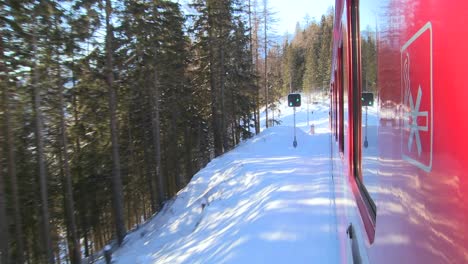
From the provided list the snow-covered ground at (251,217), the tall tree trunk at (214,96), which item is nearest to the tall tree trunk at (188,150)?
the tall tree trunk at (214,96)

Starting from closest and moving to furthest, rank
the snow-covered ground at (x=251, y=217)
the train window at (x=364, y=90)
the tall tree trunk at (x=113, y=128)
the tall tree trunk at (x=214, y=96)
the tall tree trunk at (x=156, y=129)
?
the train window at (x=364, y=90) < the snow-covered ground at (x=251, y=217) < the tall tree trunk at (x=113, y=128) < the tall tree trunk at (x=156, y=129) < the tall tree trunk at (x=214, y=96)

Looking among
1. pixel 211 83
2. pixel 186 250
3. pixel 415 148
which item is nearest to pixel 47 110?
pixel 186 250

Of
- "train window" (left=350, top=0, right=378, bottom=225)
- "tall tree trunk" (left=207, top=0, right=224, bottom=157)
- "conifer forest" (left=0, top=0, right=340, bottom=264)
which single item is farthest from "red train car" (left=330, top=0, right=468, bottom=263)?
"tall tree trunk" (left=207, top=0, right=224, bottom=157)

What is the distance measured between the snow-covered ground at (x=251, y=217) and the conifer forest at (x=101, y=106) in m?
3.68

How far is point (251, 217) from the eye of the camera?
8.82 meters

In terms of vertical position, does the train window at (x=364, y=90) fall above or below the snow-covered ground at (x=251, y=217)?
above

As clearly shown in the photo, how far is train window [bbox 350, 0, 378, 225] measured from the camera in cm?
156

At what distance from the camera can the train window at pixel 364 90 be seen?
5.12ft

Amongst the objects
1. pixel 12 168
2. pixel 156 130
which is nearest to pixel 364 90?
pixel 12 168

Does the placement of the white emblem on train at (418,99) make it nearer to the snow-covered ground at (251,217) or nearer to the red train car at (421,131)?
the red train car at (421,131)

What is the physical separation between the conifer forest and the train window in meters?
11.5

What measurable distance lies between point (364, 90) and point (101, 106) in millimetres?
19141

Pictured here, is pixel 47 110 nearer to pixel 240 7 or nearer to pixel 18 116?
pixel 18 116

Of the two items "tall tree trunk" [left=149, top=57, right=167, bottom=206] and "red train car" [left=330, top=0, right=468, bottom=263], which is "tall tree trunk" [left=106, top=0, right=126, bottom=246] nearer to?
"tall tree trunk" [left=149, top=57, right=167, bottom=206]
